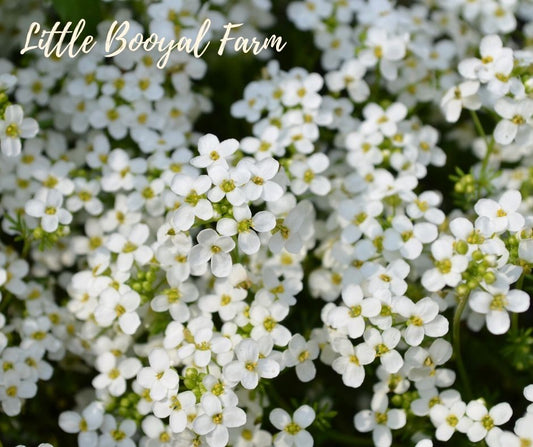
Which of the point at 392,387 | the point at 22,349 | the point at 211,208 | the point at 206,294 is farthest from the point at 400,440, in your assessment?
the point at 22,349

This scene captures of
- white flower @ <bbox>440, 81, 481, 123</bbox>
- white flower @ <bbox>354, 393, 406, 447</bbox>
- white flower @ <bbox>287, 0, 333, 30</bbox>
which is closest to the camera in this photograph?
white flower @ <bbox>354, 393, 406, 447</bbox>

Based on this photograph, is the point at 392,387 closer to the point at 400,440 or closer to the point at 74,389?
the point at 400,440

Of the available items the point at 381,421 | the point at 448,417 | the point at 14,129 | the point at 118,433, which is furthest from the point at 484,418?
the point at 14,129

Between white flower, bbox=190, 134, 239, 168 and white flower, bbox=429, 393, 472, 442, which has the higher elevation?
white flower, bbox=190, 134, 239, 168

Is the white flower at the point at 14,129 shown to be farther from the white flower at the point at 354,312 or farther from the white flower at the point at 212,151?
the white flower at the point at 354,312

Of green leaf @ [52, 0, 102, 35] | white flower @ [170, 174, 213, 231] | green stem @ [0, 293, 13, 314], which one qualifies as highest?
green leaf @ [52, 0, 102, 35]

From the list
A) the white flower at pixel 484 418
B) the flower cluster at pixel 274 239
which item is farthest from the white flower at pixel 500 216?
the white flower at pixel 484 418

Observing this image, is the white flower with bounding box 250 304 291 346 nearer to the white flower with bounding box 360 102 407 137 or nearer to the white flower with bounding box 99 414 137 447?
the white flower with bounding box 99 414 137 447

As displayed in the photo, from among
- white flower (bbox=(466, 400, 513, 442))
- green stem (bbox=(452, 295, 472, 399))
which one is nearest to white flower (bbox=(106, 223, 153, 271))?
green stem (bbox=(452, 295, 472, 399))
